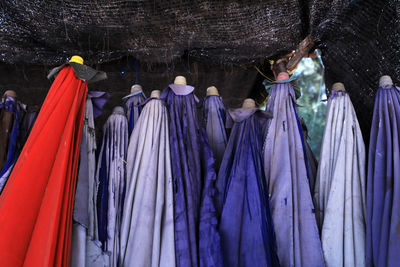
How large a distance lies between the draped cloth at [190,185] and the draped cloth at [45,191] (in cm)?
37

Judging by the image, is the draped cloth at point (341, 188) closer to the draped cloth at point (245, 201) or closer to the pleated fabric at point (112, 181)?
the draped cloth at point (245, 201)

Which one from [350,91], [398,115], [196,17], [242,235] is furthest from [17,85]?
[398,115]

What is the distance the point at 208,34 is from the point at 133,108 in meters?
0.59

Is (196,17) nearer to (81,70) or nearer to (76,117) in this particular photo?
(81,70)

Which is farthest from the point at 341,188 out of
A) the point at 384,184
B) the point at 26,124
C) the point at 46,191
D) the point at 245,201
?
the point at 26,124

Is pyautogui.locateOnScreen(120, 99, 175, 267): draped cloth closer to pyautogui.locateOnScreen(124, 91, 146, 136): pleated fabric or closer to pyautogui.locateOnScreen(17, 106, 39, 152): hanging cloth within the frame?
pyautogui.locateOnScreen(124, 91, 146, 136): pleated fabric

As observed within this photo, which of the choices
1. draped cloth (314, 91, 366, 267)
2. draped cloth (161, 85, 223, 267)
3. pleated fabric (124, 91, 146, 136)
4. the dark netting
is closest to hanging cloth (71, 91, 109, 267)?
pleated fabric (124, 91, 146, 136)

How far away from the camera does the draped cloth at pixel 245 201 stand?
47.1 inches

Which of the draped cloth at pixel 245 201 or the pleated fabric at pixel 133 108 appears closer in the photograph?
the draped cloth at pixel 245 201

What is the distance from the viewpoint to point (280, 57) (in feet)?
6.34

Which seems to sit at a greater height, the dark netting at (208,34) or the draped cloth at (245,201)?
the dark netting at (208,34)

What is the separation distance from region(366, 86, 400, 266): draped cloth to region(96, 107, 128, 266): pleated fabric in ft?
3.09

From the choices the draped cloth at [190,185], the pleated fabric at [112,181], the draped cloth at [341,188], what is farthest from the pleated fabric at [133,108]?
the draped cloth at [341,188]

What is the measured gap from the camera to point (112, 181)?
A: 53.9 inches
